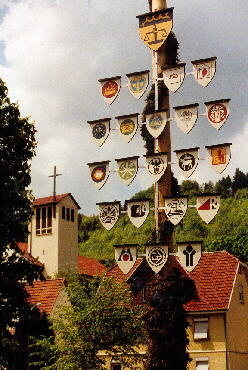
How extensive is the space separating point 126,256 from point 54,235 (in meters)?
40.6

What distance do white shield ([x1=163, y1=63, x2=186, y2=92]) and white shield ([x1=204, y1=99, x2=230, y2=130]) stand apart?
45.7 inches

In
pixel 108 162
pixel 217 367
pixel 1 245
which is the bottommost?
pixel 217 367

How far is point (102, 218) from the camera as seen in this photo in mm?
Result: 21562

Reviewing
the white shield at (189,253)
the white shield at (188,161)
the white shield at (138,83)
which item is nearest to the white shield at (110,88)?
the white shield at (138,83)

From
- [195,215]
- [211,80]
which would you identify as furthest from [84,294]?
[195,215]

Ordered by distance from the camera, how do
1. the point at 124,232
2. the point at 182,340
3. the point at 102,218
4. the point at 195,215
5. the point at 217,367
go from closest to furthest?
the point at 182,340, the point at 102,218, the point at 217,367, the point at 195,215, the point at 124,232

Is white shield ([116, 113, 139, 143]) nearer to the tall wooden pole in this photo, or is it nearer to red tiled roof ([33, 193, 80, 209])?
the tall wooden pole

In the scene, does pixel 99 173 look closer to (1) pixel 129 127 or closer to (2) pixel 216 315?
(1) pixel 129 127

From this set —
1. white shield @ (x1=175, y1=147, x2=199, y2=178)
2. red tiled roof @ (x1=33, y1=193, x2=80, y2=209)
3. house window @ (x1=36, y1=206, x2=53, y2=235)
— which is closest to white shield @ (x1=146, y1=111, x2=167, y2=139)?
white shield @ (x1=175, y1=147, x2=199, y2=178)

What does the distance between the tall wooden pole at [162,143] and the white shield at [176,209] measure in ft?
1.93

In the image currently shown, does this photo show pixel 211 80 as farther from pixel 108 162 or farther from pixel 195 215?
pixel 195 215

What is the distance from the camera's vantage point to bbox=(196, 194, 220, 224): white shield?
19922 mm

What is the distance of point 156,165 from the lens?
20.6 meters

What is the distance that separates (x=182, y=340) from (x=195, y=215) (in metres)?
91.2
